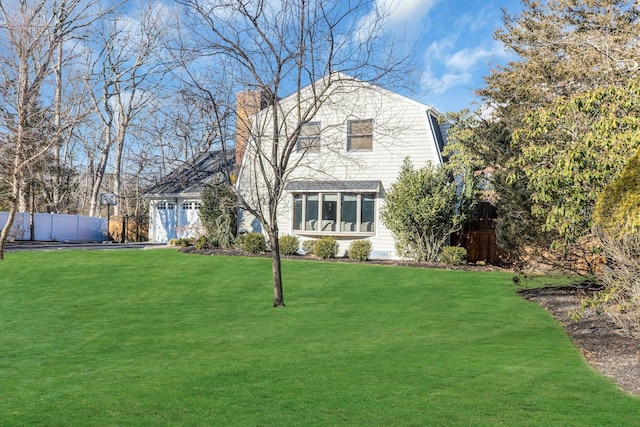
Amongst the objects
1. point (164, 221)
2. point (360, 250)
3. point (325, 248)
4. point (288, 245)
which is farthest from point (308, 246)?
point (164, 221)

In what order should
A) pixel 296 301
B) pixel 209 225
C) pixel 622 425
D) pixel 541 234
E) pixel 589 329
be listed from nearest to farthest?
pixel 622 425 < pixel 589 329 < pixel 296 301 < pixel 541 234 < pixel 209 225

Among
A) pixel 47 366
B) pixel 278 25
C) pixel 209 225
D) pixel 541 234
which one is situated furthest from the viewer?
pixel 209 225

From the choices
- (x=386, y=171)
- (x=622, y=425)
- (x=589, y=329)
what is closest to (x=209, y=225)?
(x=386, y=171)

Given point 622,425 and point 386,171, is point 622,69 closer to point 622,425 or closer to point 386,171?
point 386,171

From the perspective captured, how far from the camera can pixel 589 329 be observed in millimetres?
9680

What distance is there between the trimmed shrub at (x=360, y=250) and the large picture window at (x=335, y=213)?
3.94ft

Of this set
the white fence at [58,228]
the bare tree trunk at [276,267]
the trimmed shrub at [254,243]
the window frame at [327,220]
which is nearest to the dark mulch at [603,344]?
the bare tree trunk at [276,267]

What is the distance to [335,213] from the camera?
21.3 metres

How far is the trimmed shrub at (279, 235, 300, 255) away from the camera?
67.5 feet

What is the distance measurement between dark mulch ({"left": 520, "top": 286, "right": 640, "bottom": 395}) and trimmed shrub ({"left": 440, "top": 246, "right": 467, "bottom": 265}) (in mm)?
5233

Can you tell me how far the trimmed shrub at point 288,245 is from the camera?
20578mm

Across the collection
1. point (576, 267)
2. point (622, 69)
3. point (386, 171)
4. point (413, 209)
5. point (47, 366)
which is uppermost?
point (622, 69)

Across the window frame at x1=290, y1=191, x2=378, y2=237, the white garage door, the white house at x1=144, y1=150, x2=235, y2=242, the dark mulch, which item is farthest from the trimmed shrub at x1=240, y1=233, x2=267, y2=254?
the dark mulch

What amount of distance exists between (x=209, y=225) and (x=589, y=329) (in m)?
15.9
